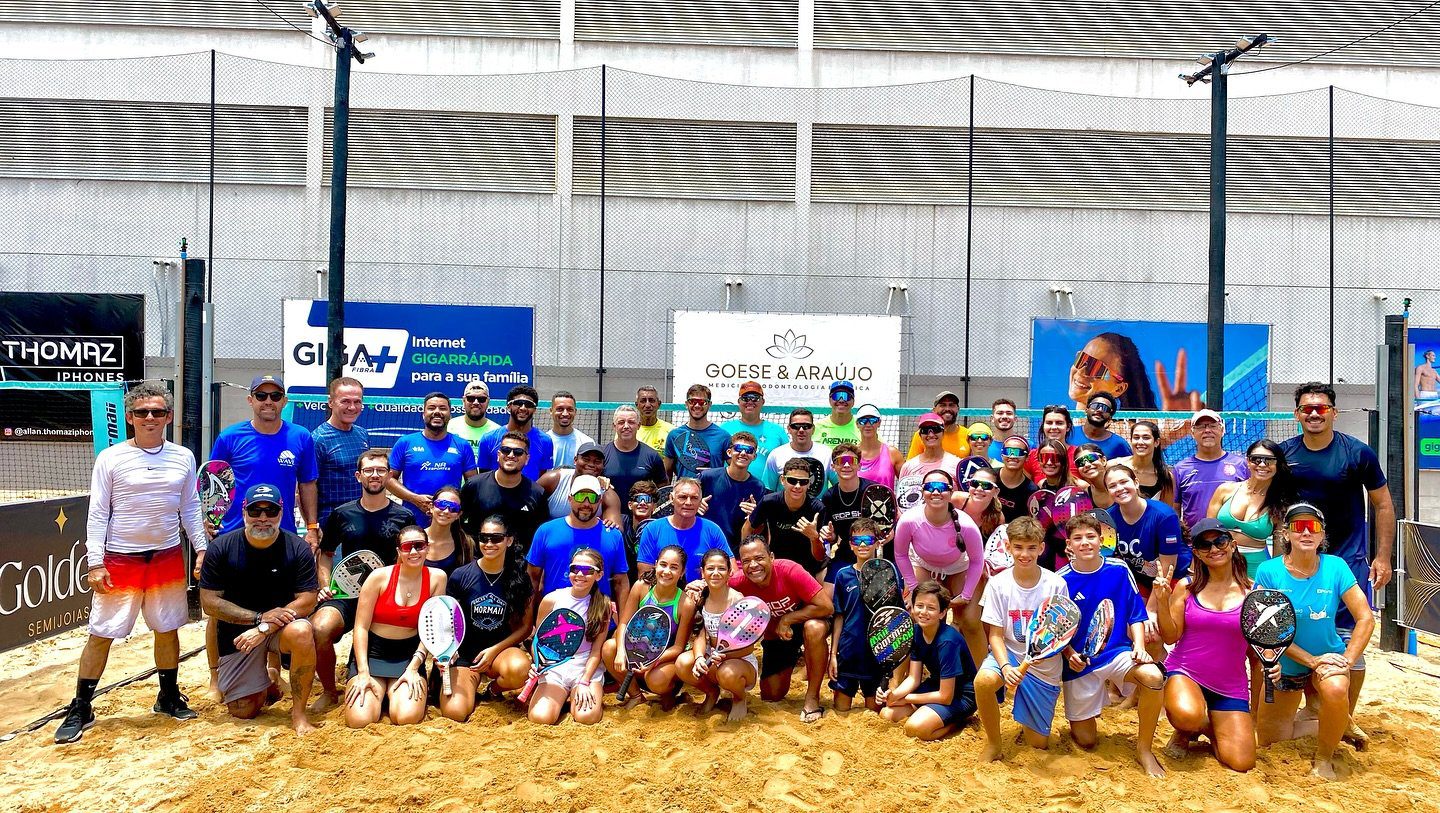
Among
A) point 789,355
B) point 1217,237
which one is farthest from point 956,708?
point 789,355

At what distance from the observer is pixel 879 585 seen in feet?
17.8

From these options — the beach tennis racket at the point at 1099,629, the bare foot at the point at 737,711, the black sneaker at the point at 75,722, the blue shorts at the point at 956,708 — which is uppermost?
the beach tennis racket at the point at 1099,629

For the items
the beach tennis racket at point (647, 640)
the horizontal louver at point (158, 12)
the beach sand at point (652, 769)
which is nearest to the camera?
the beach sand at point (652, 769)

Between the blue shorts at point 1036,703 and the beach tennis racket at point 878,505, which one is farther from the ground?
the beach tennis racket at point 878,505

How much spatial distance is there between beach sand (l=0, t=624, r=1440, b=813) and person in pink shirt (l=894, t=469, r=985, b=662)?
62cm

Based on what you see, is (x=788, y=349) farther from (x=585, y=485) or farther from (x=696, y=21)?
(x=585, y=485)

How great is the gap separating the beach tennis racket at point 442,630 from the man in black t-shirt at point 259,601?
608 millimetres

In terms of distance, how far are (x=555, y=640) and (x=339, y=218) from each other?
7206 mm

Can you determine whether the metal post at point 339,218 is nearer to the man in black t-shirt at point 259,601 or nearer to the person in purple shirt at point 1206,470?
the man in black t-shirt at point 259,601

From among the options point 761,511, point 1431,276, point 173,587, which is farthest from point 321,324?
point 1431,276

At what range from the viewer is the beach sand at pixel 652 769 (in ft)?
14.0

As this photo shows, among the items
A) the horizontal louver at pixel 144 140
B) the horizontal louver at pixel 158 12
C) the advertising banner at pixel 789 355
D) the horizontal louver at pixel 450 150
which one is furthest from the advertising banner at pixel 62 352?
the advertising banner at pixel 789 355

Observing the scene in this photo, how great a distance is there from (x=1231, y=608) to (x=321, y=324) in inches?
530

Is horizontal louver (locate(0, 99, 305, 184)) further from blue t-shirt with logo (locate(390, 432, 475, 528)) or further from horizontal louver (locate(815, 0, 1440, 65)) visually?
blue t-shirt with logo (locate(390, 432, 475, 528))
